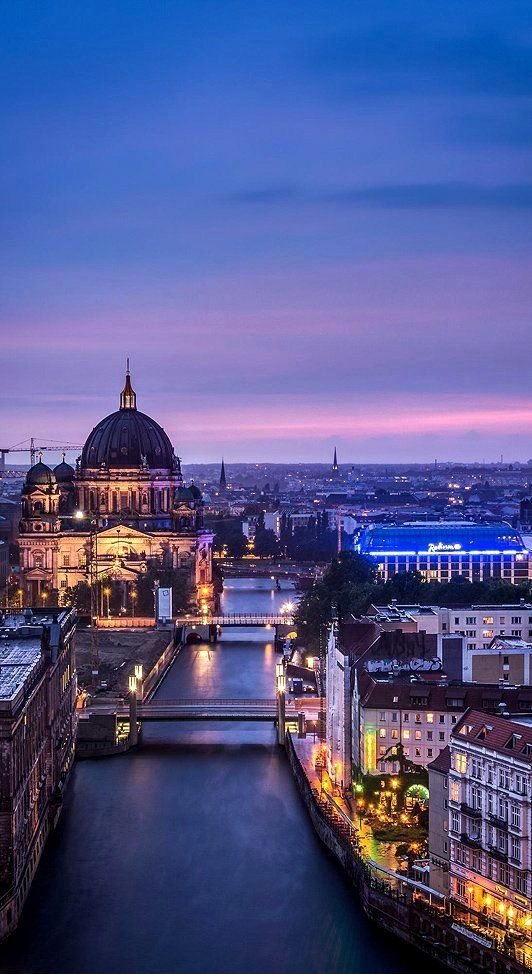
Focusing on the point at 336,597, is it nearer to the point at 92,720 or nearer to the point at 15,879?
the point at 92,720

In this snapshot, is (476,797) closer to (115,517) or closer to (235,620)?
(235,620)

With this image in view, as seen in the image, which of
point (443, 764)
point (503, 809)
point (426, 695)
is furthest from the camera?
point (426, 695)

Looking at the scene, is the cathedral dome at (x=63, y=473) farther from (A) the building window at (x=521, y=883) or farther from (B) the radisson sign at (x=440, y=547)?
(A) the building window at (x=521, y=883)

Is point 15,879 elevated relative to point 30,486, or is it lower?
lower

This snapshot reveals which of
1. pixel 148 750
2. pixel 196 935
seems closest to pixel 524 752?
pixel 196 935

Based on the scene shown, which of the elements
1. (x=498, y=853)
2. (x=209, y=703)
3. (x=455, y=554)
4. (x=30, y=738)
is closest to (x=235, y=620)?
(x=455, y=554)

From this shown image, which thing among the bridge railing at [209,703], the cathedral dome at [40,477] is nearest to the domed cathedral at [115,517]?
the cathedral dome at [40,477]
